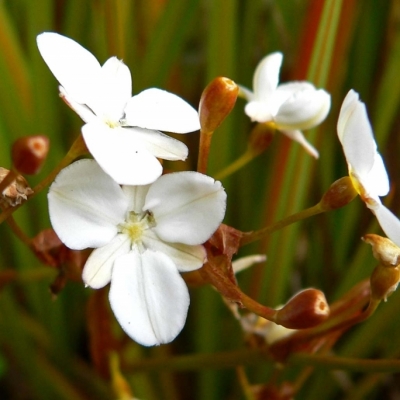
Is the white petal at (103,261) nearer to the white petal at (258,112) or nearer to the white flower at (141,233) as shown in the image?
the white flower at (141,233)

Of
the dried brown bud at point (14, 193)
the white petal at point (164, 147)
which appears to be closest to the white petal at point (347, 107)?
the white petal at point (164, 147)

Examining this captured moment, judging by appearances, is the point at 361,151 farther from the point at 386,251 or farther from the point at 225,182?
the point at 225,182

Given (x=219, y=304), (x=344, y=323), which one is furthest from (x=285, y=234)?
(x=344, y=323)

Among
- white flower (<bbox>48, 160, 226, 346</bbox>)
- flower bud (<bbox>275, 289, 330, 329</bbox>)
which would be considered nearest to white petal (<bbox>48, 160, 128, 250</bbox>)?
white flower (<bbox>48, 160, 226, 346</bbox>)

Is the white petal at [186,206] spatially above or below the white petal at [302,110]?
below

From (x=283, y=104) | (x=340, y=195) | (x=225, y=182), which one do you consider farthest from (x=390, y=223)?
(x=225, y=182)

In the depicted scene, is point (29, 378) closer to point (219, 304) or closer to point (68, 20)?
point (219, 304)
